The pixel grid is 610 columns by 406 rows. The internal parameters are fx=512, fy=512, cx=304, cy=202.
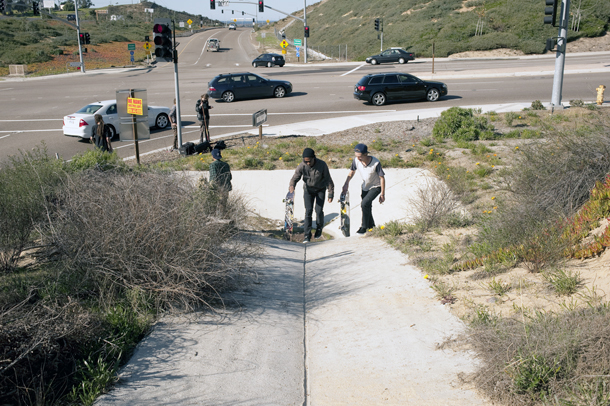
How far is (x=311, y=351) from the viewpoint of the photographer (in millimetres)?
5184

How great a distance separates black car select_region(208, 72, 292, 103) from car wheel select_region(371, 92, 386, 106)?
503 cm

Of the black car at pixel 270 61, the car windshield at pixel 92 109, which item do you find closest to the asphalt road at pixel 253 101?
the car windshield at pixel 92 109

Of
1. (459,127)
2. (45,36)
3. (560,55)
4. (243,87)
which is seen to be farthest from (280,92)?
(45,36)

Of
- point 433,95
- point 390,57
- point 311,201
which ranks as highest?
point 390,57

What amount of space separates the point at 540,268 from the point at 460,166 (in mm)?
6789

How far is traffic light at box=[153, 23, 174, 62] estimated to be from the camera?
12930 mm

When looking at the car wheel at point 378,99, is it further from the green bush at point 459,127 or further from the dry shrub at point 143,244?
the dry shrub at point 143,244

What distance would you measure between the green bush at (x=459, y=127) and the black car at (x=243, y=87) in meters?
11.9

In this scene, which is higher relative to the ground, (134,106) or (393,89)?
(393,89)

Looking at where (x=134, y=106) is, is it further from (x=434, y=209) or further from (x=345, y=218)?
(x=434, y=209)

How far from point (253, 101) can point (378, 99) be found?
6.28 meters

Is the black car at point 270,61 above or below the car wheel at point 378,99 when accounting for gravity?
above

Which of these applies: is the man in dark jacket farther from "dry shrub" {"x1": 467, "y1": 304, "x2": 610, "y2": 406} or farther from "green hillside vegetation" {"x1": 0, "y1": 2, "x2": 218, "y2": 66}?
"green hillside vegetation" {"x1": 0, "y1": 2, "x2": 218, "y2": 66}

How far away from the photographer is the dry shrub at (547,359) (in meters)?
3.58
